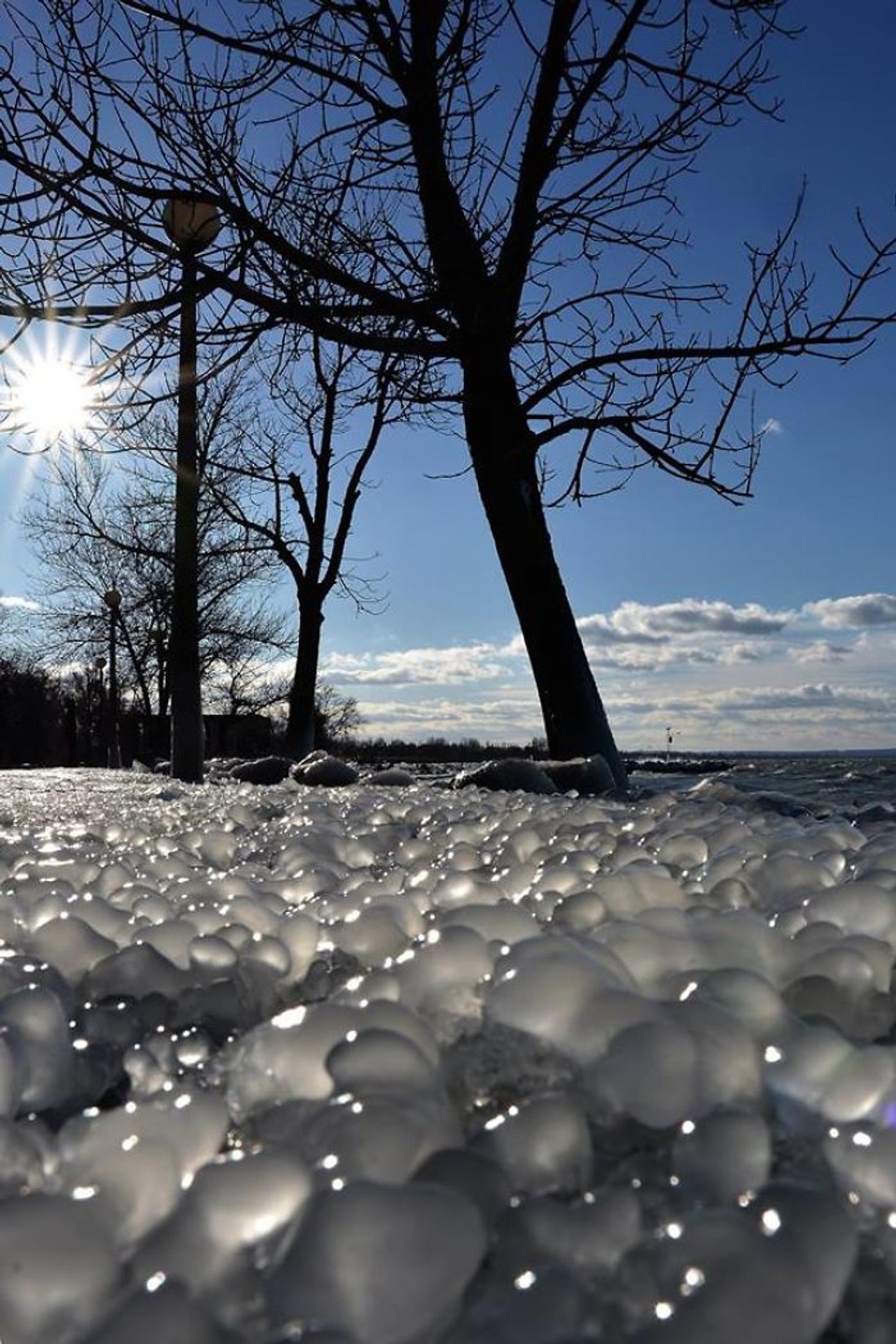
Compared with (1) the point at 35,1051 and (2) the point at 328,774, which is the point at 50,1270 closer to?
(1) the point at 35,1051

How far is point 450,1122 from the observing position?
0.53m

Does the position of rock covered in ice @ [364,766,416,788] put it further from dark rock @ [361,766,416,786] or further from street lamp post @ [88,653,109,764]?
street lamp post @ [88,653,109,764]

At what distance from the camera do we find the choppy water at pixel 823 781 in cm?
372

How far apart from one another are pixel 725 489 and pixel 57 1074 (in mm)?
5616

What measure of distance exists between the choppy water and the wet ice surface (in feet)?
7.81

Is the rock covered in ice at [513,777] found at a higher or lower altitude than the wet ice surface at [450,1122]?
→ higher

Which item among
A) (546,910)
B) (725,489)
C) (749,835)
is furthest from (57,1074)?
(725,489)

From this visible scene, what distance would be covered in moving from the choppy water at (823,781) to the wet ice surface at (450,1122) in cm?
238

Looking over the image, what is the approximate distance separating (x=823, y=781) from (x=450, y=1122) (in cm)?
435

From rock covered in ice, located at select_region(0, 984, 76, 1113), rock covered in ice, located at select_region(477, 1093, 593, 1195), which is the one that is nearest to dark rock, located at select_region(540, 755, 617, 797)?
rock covered in ice, located at select_region(0, 984, 76, 1113)

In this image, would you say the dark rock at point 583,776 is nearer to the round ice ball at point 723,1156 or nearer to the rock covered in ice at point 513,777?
the rock covered in ice at point 513,777

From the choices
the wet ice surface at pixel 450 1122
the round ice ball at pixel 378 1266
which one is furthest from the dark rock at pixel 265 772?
the round ice ball at pixel 378 1266

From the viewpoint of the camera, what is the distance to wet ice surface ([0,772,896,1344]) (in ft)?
1.28

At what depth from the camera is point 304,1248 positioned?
1.29 ft
